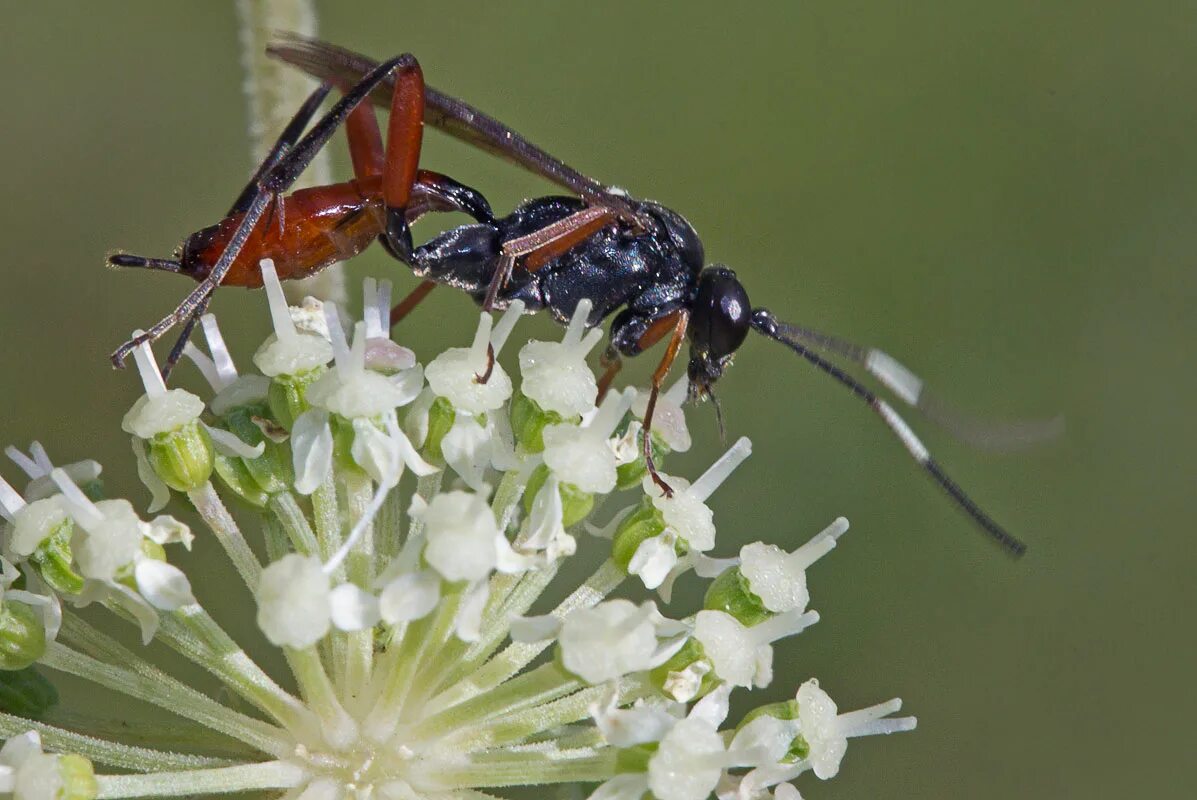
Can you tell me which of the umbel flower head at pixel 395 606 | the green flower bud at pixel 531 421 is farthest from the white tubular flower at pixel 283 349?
the green flower bud at pixel 531 421

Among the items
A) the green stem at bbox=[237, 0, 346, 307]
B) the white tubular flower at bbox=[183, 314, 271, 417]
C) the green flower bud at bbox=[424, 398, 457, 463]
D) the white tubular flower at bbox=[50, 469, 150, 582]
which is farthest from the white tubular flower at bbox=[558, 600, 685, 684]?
the green stem at bbox=[237, 0, 346, 307]

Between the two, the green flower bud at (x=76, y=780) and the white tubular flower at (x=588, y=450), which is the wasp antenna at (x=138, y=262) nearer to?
the white tubular flower at (x=588, y=450)

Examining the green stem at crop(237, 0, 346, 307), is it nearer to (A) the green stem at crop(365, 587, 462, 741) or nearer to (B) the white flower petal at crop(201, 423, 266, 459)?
(B) the white flower petal at crop(201, 423, 266, 459)

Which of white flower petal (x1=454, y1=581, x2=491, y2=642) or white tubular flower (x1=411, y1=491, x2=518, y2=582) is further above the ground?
white tubular flower (x1=411, y1=491, x2=518, y2=582)

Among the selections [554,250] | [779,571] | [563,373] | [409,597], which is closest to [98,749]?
[409,597]

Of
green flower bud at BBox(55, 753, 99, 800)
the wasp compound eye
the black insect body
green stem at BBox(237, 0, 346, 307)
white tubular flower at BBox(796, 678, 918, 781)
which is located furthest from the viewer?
the wasp compound eye

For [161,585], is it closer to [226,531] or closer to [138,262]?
[226,531]

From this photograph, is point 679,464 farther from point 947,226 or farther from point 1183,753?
point 1183,753
